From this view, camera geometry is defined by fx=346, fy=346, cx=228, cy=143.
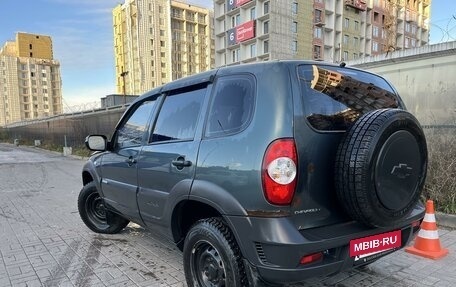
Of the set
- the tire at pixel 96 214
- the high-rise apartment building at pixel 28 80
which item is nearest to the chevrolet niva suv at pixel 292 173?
the tire at pixel 96 214

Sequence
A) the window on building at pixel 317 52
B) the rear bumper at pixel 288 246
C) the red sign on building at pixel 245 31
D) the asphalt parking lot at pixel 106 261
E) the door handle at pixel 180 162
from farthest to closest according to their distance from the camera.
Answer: the window on building at pixel 317 52, the red sign on building at pixel 245 31, the asphalt parking lot at pixel 106 261, the door handle at pixel 180 162, the rear bumper at pixel 288 246

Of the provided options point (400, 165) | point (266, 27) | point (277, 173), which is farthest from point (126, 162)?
point (266, 27)

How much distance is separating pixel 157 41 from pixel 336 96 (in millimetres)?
78345

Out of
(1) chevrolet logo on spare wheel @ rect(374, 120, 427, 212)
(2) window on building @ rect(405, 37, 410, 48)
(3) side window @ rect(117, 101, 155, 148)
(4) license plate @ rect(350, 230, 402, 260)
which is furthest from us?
(2) window on building @ rect(405, 37, 410, 48)

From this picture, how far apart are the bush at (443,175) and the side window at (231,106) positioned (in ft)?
13.2

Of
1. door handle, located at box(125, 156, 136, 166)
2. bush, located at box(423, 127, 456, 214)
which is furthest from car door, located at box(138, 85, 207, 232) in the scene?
bush, located at box(423, 127, 456, 214)

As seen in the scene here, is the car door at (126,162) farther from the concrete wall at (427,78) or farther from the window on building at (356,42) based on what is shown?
the window on building at (356,42)

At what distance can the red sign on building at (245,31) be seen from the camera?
38.9 m

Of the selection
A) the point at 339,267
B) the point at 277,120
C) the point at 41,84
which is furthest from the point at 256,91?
the point at 41,84

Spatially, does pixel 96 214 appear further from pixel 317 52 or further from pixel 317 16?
pixel 317 16

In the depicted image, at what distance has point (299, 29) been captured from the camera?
1614 inches

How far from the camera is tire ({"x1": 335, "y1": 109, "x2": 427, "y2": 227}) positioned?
220 cm

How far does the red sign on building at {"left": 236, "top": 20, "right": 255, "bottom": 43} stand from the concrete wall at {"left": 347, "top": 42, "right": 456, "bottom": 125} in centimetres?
3258

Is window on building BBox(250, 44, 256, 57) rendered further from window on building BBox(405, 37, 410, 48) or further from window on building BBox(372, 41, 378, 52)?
window on building BBox(405, 37, 410, 48)
